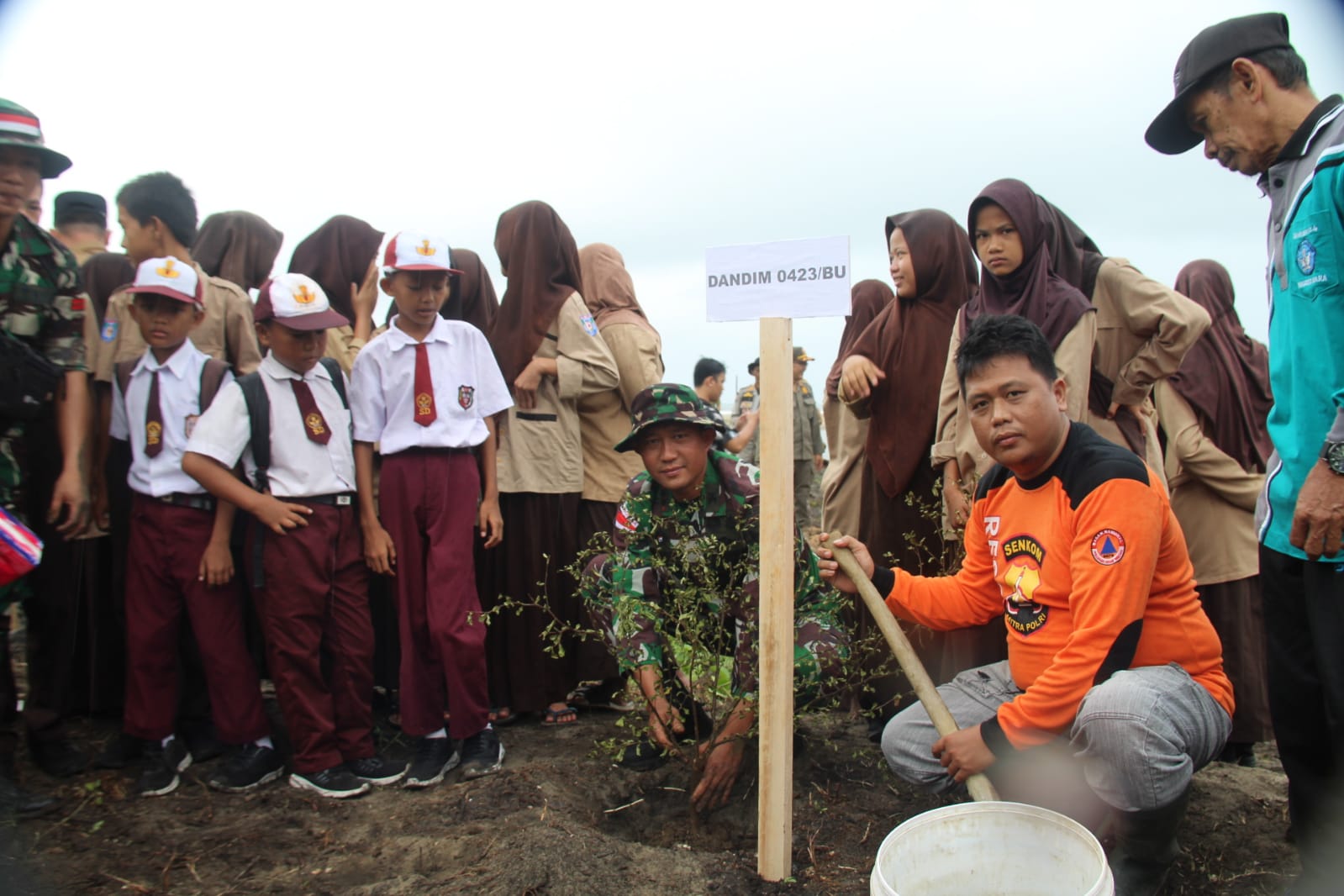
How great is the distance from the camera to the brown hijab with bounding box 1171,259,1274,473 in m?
3.92

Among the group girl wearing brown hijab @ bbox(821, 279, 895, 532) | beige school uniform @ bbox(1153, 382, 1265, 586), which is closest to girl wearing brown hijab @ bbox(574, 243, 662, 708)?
girl wearing brown hijab @ bbox(821, 279, 895, 532)

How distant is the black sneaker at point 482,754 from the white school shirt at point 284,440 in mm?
1060

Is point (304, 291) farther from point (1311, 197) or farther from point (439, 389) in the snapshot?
point (1311, 197)

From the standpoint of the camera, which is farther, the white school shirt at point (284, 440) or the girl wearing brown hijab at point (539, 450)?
the girl wearing brown hijab at point (539, 450)

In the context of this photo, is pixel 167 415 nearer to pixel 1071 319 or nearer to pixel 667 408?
pixel 667 408

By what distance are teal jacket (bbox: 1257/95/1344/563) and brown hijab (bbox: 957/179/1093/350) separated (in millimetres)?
866

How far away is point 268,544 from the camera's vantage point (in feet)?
10.7

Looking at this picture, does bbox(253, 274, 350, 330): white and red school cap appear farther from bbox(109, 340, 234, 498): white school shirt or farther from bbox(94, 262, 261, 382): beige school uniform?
bbox(94, 262, 261, 382): beige school uniform

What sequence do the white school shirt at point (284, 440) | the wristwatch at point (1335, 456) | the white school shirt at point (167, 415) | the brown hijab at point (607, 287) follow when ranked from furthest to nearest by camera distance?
the brown hijab at point (607, 287) → the white school shirt at point (167, 415) → the white school shirt at point (284, 440) → the wristwatch at point (1335, 456)

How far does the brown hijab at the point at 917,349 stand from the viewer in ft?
12.0

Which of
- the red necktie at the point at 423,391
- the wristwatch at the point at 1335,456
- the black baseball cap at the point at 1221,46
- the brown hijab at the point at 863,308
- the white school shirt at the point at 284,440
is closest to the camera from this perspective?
the wristwatch at the point at 1335,456

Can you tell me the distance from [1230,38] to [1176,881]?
2157 millimetres

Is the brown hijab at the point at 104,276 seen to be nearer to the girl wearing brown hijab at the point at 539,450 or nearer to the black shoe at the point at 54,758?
the girl wearing brown hijab at the point at 539,450

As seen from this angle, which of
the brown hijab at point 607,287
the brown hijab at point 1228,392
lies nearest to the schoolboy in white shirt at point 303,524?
the brown hijab at point 607,287
